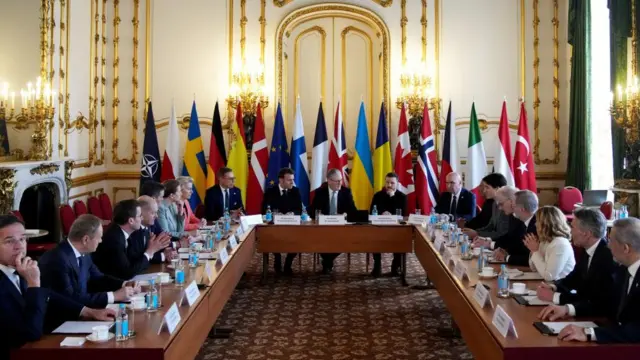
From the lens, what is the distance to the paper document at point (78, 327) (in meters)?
3.01

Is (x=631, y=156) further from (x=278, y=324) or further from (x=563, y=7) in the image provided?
(x=278, y=324)

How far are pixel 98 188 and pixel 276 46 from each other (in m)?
3.32

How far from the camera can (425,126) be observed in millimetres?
9219

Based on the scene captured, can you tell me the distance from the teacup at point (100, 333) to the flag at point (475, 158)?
690 centimetres

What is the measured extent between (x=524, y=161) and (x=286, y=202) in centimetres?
359

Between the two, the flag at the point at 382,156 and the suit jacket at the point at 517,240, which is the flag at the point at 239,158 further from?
the suit jacket at the point at 517,240

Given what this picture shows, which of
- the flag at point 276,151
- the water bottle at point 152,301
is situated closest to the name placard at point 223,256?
the water bottle at point 152,301

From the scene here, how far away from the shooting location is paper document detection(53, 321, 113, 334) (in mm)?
3013

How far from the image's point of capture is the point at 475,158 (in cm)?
914

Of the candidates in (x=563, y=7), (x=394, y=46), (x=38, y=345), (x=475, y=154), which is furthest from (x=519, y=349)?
(x=563, y=7)

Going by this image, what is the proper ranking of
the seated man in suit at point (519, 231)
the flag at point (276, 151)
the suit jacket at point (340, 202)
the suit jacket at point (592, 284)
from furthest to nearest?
the flag at point (276, 151), the suit jacket at point (340, 202), the seated man in suit at point (519, 231), the suit jacket at point (592, 284)

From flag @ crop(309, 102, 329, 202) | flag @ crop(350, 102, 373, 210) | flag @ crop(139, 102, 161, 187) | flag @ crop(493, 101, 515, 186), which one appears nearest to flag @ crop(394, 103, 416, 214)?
flag @ crop(350, 102, 373, 210)

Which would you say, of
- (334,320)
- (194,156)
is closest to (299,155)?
(194,156)

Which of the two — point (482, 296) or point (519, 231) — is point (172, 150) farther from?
point (482, 296)
